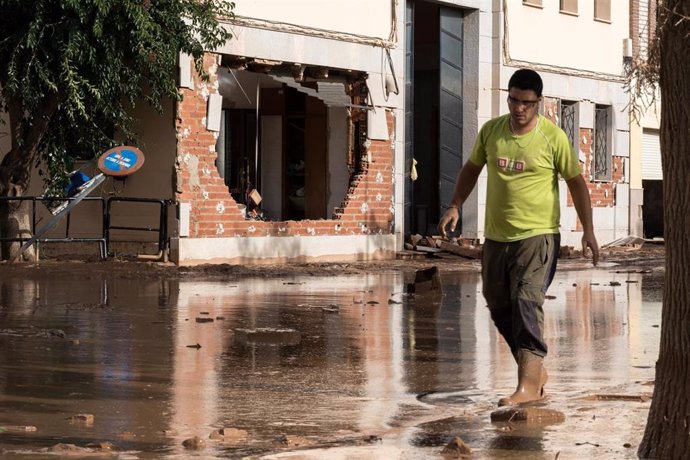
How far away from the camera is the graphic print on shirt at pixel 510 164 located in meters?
8.54

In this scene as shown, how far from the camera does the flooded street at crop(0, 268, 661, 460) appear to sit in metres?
7.00

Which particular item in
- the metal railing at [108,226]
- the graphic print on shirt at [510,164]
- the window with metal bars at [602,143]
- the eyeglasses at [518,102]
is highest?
the window with metal bars at [602,143]

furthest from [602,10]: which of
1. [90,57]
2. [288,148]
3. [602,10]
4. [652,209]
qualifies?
[90,57]

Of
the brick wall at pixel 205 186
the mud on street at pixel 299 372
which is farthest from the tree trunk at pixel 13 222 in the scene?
the mud on street at pixel 299 372

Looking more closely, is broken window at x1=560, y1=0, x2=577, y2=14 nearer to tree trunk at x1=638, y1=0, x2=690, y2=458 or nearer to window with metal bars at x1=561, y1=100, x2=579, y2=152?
window with metal bars at x1=561, y1=100, x2=579, y2=152

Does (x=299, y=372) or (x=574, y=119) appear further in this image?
(x=574, y=119)

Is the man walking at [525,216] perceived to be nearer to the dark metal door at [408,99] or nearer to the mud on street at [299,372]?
the mud on street at [299,372]

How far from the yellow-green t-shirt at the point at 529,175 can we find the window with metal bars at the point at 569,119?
80.1ft

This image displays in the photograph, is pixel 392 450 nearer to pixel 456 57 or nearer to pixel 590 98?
pixel 456 57

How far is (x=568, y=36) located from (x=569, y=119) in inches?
71.9

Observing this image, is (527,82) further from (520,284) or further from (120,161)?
(120,161)

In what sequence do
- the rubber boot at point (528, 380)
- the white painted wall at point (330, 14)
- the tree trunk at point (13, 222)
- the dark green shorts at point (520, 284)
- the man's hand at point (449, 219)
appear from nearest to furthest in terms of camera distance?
the rubber boot at point (528, 380)
the dark green shorts at point (520, 284)
the man's hand at point (449, 219)
the tree trunk at point (13, 222)
the white painted wall at point (330, 14)

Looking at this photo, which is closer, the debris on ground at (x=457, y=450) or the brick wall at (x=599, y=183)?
the debris on ground at (x=457, y=450)

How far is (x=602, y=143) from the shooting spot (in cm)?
3444
